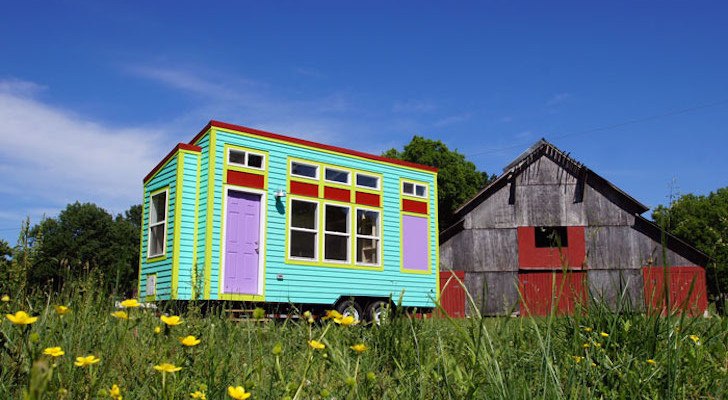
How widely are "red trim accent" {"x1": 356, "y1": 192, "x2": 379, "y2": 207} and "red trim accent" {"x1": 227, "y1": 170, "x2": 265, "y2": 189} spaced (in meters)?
2.49

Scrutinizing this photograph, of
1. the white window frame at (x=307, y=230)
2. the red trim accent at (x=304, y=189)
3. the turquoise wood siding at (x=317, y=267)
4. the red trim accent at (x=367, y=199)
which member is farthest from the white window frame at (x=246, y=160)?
the red trim accent at (x=367, y=199)

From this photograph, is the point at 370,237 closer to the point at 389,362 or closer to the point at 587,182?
the point at 389,362

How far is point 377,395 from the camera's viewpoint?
8.91ft

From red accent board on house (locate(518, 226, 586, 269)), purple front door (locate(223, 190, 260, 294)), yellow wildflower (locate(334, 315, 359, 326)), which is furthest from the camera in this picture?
red accent board on house (locate(518, 226, 586, 269))

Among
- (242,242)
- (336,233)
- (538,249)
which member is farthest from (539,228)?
(242,242)

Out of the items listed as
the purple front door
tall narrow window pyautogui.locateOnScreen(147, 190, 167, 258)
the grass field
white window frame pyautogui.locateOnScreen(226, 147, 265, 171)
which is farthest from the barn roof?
the grass field

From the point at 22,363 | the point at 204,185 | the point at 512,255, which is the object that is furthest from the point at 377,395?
the point at 512,255

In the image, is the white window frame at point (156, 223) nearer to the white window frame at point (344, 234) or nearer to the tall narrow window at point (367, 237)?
the white window frame at point (344, 234)

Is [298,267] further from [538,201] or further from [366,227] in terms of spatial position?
[538,201]

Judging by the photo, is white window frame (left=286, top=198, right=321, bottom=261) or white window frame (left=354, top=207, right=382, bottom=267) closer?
white window frame (left=286, top=198, right=321, bottom=261)

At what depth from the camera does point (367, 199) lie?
13820mm

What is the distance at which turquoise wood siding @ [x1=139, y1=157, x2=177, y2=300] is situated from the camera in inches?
453

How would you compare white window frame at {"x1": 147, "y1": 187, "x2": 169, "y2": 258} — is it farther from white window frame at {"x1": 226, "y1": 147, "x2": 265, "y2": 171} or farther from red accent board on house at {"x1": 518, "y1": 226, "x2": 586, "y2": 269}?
red accent board on house at {"x1": 518, "y1": 226, "x2": 586, "y2": 269}

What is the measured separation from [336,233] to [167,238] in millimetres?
3568
